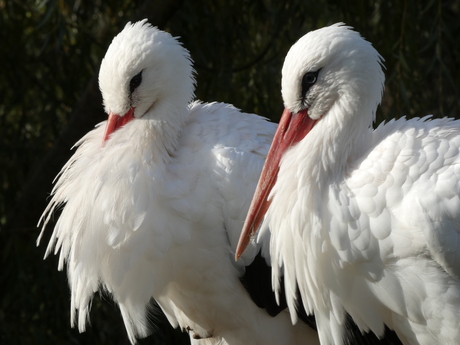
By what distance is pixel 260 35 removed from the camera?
3139 mm

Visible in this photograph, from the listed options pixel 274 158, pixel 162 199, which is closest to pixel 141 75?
pixel 162 199

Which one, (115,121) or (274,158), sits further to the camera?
(115,121)

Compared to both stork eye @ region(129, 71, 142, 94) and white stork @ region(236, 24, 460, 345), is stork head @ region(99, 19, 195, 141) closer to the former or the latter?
stork eye @ region(129, 71, 142, 94)

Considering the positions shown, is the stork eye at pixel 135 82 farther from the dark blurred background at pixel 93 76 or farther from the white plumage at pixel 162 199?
the dark blurred background at pixel 93 76

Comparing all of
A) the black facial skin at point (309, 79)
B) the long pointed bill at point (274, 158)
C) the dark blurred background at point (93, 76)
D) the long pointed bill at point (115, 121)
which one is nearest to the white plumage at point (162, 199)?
the long pointed bill at point (115, 121)

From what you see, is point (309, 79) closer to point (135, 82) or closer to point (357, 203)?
point (357, 203)

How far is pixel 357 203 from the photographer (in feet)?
5.32

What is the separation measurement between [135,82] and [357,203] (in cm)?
70

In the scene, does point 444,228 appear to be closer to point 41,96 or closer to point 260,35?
point 260,35

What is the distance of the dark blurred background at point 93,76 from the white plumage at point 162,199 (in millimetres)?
679

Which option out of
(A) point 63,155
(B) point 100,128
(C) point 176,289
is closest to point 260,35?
(A) point 63,155

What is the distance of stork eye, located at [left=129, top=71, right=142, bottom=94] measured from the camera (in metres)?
1.97

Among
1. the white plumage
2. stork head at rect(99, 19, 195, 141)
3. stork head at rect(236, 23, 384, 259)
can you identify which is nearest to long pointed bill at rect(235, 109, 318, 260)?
stork head at rect(236, 23, 384, 259)

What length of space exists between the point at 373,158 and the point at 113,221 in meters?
0.66
